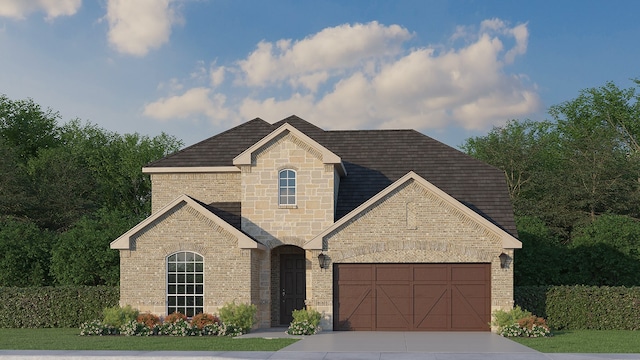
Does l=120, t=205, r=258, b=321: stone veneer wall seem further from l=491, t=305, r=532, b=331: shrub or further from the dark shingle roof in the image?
l=491, t=305, r=532, b=331: shrub

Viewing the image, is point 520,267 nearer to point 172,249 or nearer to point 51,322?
point 172,249

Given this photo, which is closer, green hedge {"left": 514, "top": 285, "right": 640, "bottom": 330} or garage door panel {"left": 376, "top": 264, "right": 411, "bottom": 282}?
garage door panel {"left": 376, "top": 264, "right": 411, "bottom": 282}

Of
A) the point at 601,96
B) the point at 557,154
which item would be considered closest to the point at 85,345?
the point at 557,154

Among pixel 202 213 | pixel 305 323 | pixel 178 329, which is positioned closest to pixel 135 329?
pixel 178 329

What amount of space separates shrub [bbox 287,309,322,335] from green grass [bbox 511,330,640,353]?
19.8 feet

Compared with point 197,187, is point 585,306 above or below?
below

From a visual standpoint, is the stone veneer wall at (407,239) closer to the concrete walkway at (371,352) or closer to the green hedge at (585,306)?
the green hedge at (585,306)

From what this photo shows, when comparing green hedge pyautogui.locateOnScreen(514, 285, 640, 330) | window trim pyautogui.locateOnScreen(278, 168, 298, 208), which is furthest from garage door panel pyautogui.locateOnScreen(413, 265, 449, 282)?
window trim pyautogui.locateOnScreen(278, 168, 298, 208)

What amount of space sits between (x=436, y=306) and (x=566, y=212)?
21817 millimetres

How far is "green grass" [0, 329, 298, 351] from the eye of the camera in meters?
19.8

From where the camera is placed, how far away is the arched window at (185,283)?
83.0 ft

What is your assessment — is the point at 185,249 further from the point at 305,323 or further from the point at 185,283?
the point at 305,323

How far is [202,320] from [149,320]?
169 cm

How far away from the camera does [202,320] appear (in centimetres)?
2402
